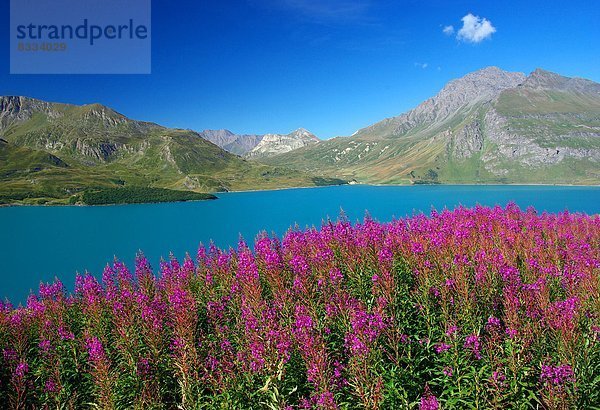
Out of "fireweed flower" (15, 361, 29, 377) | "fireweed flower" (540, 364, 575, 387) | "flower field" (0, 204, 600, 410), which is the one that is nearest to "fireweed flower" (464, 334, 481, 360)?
"flower field" (0, 204, 600, 410)

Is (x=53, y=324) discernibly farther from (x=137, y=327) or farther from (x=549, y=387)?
(x=549, y=387)

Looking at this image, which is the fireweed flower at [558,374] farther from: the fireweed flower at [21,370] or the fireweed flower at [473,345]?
the fireweed flower at [21,370]

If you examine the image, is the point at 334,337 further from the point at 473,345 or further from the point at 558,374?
the point at 558,374

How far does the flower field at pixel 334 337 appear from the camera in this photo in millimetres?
6203

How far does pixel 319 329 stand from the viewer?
23.8 feet

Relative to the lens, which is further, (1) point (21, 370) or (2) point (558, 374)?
(1) point (21, 370)

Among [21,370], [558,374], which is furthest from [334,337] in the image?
[21,370]

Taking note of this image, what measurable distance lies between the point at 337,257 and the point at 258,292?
385 centimetres

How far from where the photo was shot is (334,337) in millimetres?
8297

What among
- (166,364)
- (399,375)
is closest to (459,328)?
(399,375)

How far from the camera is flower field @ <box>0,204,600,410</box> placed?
20.4 ft

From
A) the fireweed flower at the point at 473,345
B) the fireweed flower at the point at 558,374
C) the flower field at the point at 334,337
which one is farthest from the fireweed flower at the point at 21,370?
the fireweed flower at the point at 558,374

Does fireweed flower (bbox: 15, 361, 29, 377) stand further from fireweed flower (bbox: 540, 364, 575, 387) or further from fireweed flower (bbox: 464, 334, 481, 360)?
fireweed flower (bbox: 540, 364, 575, 387)

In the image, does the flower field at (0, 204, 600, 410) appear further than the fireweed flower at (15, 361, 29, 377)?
No
